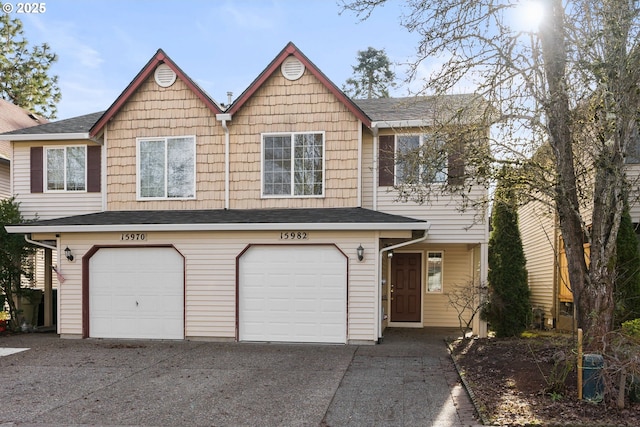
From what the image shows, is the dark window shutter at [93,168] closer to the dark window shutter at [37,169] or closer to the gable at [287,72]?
the dark window shutter at [37,169]

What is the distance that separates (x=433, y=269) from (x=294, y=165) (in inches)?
221

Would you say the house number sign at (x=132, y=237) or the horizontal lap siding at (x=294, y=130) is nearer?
the house number sign at (x=132, y=237)

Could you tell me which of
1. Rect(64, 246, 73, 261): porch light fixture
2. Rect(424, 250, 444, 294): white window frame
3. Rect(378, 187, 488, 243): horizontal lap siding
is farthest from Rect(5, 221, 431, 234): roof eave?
Rect(424, 250, 444, 294): white window frame

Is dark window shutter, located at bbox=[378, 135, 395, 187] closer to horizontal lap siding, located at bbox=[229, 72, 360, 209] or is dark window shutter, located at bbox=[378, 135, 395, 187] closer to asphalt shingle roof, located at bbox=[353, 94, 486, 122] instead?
asphalt shingle roof, located at bbox=[353, 94, 486, 122]

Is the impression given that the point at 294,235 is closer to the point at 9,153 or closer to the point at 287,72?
the point at 287,72

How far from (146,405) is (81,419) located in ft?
2.82

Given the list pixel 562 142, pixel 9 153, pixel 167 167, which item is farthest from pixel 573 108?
pixel 9 153

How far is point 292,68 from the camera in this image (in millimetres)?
13508

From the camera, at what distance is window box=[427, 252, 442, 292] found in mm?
16203

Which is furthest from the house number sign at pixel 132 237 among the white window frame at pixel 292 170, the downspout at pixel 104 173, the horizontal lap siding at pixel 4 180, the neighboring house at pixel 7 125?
the horizontal lap siding at pixel 4 180

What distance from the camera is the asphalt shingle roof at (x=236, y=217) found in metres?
12.2

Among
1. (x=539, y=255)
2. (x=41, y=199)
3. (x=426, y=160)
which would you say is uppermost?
(x=426, y=160)

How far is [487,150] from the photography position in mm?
8492

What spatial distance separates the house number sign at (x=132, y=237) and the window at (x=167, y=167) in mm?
1239
